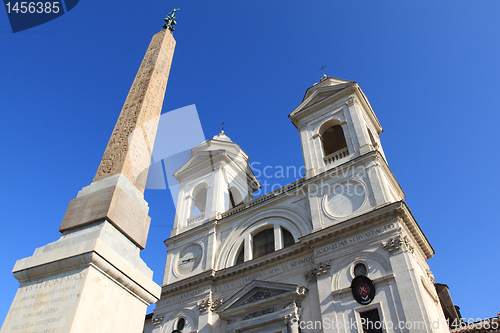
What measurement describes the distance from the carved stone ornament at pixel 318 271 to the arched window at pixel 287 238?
101 inches

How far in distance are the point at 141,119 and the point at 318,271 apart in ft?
33.7

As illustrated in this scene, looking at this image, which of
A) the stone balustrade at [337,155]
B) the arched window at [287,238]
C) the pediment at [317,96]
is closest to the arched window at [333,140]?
the pediment at [317,96]

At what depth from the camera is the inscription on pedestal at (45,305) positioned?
186 inches

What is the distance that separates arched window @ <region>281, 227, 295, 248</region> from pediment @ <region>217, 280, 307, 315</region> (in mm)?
2613

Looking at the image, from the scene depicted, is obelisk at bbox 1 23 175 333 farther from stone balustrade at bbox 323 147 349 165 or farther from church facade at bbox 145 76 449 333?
stone balustrade at bbox 323 147 349 165

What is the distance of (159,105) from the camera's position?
890cm

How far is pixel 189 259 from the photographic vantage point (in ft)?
65.8

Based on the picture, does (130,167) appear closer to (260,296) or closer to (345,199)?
(260,296)

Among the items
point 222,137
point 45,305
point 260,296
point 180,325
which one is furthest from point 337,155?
point 45,305

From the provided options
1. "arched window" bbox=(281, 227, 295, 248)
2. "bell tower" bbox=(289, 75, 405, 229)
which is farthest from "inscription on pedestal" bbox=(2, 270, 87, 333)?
"arched window" bbox=(281, 227, 295, 248)

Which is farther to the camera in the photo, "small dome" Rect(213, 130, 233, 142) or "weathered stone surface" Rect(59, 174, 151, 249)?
"small dome" Rect(213, 130, 233, 142)

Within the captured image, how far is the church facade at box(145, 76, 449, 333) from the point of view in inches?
536

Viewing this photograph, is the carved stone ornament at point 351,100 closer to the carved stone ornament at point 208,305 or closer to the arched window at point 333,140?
the arched window at point 333,140

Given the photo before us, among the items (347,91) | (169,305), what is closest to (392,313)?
(169,305)
